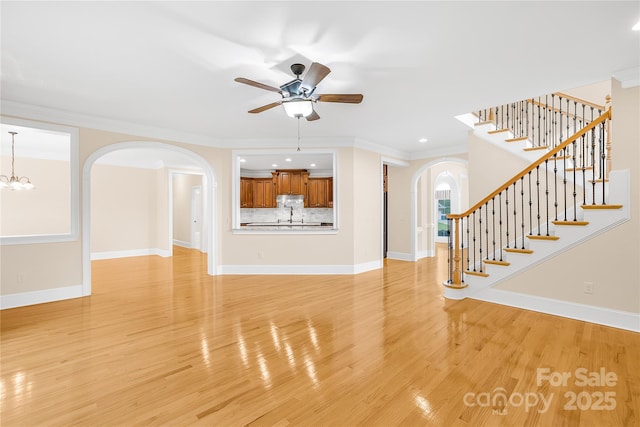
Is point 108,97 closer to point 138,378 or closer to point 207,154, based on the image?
point 207,154

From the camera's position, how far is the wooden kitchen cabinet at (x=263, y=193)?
9523 millimetres

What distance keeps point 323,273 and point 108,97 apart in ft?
14.1

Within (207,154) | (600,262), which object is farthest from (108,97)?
(600,262)

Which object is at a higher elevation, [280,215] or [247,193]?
[247,193]

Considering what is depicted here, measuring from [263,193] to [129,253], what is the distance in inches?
163

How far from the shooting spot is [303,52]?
2.61 metres

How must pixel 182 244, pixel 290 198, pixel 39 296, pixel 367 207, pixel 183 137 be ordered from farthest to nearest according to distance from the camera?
pixel 182 244, pixel 290 198, pixel 367 207, pixel 183 137, pixel 39 296

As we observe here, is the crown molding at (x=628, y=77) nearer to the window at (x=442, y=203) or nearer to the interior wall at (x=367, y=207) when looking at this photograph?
the interior wall at (x=367, y=207)

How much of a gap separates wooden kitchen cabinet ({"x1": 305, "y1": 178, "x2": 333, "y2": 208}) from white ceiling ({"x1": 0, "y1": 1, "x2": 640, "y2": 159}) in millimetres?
5117

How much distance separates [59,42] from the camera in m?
2.46

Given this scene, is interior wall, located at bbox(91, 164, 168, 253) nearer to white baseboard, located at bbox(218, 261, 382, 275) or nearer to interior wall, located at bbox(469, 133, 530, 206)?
white baseboard, located at bbox(218, 261, 382, 275)

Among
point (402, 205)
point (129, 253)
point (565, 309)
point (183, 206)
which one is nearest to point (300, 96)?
point (565, 309)

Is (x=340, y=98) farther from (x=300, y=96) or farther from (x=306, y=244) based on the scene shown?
(x=306, y=244)

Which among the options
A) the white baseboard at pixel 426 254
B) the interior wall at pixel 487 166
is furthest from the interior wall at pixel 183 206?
the interior wall at pixel 487 166
